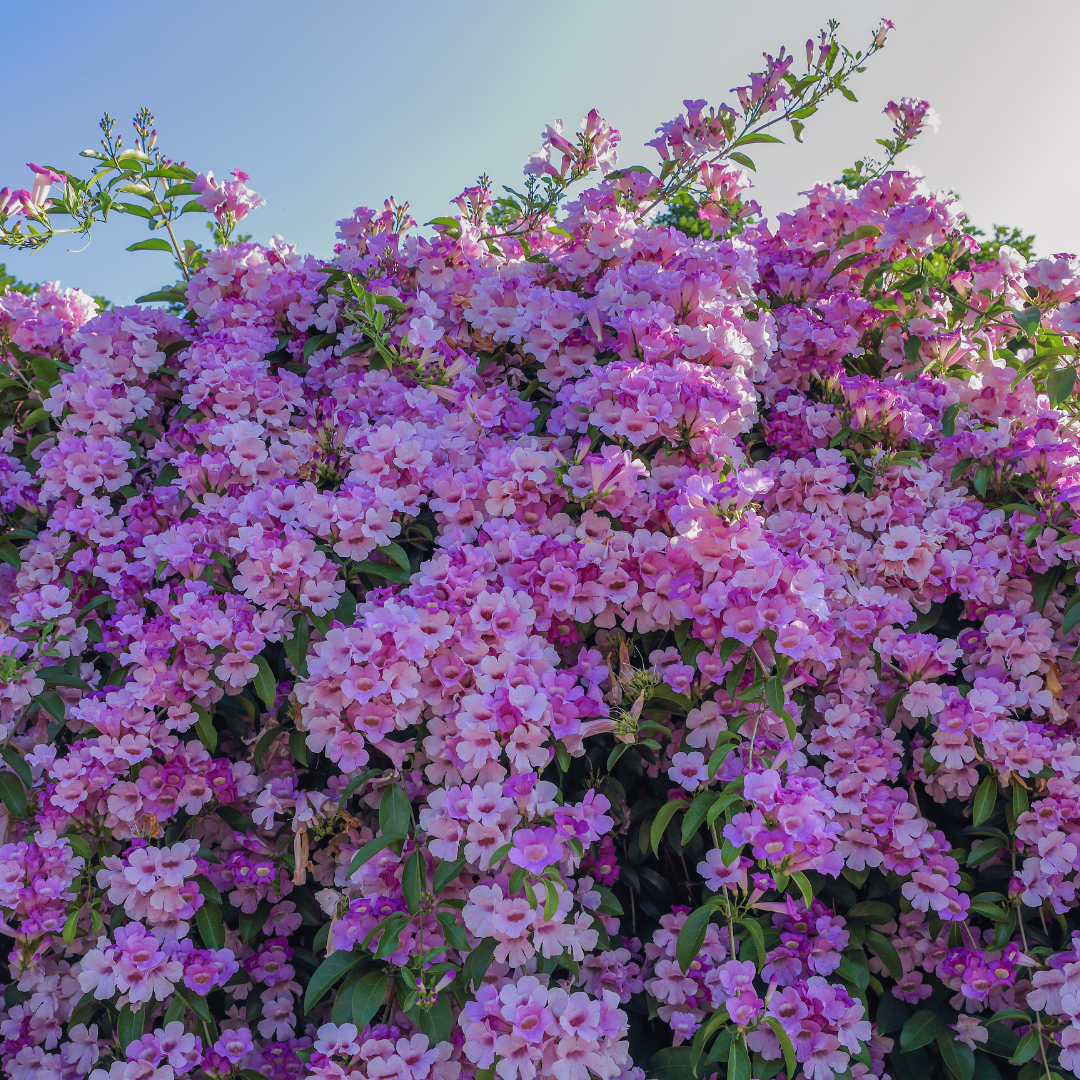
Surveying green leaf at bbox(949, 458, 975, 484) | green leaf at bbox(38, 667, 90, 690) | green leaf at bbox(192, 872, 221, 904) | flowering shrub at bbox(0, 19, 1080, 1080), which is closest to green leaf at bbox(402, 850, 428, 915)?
flowering shrub at bbox(0, 19, 1080, 1080)

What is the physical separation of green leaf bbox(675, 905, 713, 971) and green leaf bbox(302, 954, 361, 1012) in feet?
1.99

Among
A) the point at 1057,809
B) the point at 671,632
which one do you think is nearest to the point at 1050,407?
the point at 1057,809

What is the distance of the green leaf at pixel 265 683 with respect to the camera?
1823mm

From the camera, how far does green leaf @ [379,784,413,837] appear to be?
167cm

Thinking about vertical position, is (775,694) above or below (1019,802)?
above

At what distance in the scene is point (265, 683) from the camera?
1.83 meters

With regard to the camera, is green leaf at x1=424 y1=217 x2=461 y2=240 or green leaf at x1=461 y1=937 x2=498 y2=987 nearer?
green leaf at x1=461 y1=937 x2=498 y2=987

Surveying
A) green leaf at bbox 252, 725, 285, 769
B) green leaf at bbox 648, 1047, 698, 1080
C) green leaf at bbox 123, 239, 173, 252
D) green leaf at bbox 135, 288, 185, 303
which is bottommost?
green leaf at bbox 648, 1047, 698, 1080

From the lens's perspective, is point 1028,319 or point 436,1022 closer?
point 436,1022

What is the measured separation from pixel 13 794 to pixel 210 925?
55cm

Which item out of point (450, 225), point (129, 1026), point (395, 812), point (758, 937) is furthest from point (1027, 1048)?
point (450, 225)

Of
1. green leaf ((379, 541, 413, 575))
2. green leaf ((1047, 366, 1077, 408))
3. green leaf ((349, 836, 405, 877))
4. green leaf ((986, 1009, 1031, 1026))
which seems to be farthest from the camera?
green leaf ((1047, 366, 1077, 408))

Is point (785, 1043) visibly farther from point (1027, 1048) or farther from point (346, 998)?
point (346, 998)

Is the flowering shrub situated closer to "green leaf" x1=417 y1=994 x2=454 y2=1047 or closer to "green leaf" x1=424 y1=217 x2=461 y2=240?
"green leaf" x1=417 y1=994 x2=454 y2=1047
